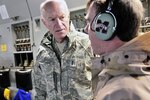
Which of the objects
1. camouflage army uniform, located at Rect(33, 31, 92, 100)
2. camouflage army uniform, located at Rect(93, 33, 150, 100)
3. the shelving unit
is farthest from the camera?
the shelving unit

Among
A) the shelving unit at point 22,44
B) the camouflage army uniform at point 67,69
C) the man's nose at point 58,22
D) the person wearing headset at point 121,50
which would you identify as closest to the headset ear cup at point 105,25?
the person wearing headset at point 121,50

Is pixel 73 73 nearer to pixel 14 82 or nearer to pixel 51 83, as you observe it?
pixel 51 83

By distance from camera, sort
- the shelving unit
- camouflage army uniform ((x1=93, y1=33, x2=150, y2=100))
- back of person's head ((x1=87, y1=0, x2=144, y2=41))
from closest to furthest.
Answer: camouflage army uniform ((x1=93, y1=33, x2=150, y2=100)) < back of person's head ((x1=87, y1=0, x2=144, y2=41)) < the shelving unit

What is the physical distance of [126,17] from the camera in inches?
37.5

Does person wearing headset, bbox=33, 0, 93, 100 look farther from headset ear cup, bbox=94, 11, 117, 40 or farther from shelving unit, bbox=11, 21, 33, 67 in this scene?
shelving unit, bbox=11, 21, 33, 67

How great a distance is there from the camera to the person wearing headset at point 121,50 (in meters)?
0.85

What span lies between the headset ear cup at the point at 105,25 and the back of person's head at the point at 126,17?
2 centimetres

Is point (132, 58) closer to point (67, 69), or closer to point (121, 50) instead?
point (121, 50)

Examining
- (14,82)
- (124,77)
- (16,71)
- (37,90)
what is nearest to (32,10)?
(16,71)

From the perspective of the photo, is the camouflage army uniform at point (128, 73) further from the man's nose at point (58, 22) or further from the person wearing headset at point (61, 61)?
the man's nose at point (58, 22)

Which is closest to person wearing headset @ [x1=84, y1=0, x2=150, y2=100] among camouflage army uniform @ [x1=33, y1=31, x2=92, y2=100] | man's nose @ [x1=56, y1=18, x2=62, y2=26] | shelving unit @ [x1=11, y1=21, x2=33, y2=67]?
camouflage army uniform @ [x1=33, y1=31, x2=92, y2=100]

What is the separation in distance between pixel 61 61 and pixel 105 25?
81 cm

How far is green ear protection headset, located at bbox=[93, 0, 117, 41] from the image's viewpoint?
0.98m

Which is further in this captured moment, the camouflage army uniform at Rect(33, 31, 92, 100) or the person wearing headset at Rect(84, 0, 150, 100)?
the camouflage army uniform at Rect(33, 31, 92, 100)
